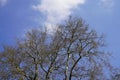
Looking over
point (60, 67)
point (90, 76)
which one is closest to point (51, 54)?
point (60, 67)

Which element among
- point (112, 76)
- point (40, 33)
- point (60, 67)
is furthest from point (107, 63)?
point (40, 33)

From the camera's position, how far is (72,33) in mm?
48688

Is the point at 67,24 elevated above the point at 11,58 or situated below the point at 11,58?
above

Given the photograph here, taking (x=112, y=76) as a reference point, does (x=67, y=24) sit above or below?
above

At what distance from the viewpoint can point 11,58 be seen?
4791cm

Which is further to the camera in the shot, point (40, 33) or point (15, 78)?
point (40, 33)

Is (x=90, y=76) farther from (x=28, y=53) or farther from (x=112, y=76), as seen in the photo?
(x=28, y=53)

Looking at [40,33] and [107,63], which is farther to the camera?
[40,33]

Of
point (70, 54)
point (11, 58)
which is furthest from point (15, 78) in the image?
point (70, 54)

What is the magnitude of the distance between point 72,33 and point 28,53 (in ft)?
15.9

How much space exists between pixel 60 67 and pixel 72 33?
11.9 feet

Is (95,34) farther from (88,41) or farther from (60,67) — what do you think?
(60,67)

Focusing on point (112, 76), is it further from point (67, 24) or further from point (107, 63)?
point (67, 24)

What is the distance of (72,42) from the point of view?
4847 cm
